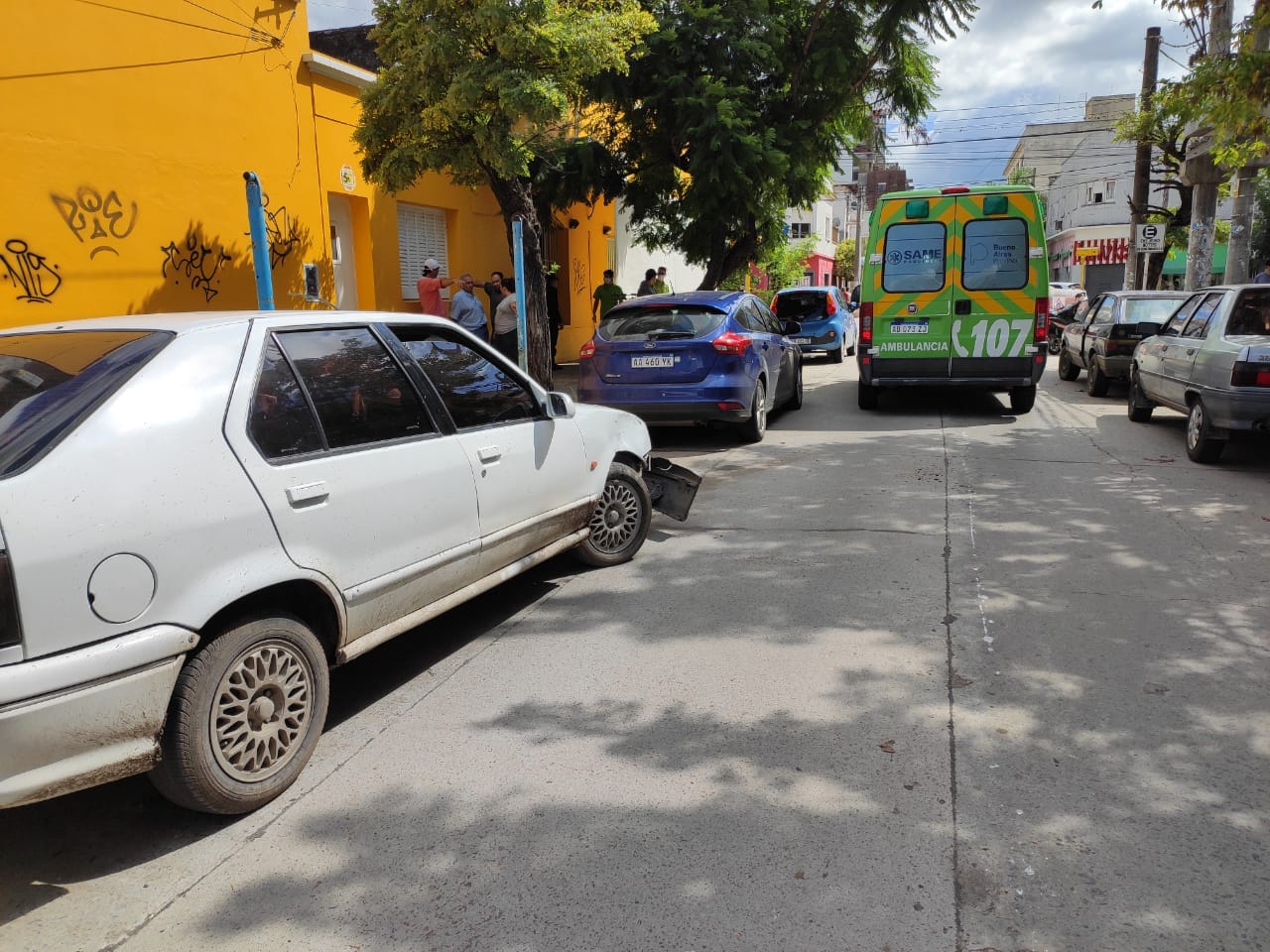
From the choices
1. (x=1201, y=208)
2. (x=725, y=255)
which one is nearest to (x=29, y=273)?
(x=725, y=255)

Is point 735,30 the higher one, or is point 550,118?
point 735,30

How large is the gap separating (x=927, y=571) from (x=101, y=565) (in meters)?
4.46

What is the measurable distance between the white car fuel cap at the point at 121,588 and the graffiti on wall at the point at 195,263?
8.22 m

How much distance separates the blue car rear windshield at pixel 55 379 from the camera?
108 inches

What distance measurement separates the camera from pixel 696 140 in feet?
48.5

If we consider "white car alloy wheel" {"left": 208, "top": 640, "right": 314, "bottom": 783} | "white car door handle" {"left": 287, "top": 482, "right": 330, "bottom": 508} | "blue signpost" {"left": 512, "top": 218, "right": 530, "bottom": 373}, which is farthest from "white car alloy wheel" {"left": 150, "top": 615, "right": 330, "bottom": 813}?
"blue signpost" {"left": 512, "top": 218, "right": 530, "bottom": 373}

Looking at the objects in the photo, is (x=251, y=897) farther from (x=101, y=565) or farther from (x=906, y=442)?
(x=906, y=442)

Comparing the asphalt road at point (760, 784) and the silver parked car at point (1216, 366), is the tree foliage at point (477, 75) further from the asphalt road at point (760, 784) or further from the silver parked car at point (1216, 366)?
the silver parked car at point (1216, 366)

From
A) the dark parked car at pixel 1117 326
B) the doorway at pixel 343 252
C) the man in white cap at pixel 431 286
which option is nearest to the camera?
the man in white cap at pixel 431 286

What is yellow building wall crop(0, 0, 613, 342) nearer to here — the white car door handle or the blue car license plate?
the blue car license plate

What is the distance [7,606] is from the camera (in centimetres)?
245

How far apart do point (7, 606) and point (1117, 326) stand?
14.1 metres

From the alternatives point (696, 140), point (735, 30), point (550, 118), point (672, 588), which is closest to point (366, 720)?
point (672, 588)

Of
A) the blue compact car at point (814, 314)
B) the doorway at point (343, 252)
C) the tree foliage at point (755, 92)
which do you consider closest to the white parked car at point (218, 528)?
the doorway at point (343, 252)
